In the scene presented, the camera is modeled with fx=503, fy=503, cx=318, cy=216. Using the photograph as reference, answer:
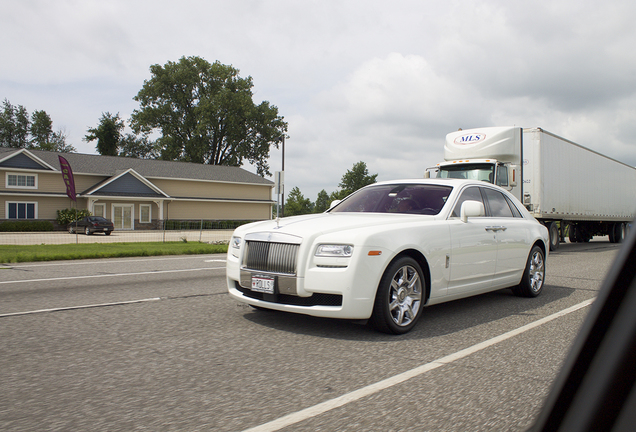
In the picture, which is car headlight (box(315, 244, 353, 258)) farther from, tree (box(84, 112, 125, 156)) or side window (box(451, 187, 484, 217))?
tree (box(84, 112, 125, 156))

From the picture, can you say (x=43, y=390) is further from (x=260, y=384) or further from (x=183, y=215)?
(x=183, y=215)

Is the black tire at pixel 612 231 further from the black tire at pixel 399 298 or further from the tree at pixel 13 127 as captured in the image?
the tree at pixel 13 127

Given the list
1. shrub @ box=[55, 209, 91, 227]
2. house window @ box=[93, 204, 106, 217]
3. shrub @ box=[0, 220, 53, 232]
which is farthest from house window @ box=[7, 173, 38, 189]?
house window @ box=[93, 204, 106, 217]

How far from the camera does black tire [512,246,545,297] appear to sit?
739 cm

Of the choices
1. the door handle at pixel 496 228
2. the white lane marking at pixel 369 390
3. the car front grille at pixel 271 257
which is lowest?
the white lane marking at pixel 369 390

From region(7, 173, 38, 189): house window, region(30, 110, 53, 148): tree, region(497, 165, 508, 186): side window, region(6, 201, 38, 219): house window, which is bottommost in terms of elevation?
region(6, 201, 38, 219): house window

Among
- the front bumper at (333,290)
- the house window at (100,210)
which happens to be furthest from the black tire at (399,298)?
the house window at (100,210)

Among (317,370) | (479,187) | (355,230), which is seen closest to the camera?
Answer: (317,370)

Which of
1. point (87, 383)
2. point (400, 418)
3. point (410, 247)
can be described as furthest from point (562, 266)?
point (87, 383)

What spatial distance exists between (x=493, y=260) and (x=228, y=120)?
61.9 m

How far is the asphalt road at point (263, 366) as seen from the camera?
3.08 m

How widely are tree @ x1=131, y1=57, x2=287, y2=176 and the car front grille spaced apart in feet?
197

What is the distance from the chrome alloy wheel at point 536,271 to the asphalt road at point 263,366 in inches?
17.9

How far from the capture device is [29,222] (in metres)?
39.5
